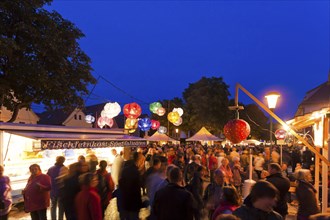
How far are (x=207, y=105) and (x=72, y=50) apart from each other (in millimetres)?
32138

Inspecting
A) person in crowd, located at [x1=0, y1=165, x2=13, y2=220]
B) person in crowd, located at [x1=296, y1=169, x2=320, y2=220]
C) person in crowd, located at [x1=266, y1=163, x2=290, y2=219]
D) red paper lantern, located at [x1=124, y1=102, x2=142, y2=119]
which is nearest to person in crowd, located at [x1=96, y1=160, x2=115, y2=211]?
person in crowd, located at [x1=0, y1=165, x2=13, y2=220]

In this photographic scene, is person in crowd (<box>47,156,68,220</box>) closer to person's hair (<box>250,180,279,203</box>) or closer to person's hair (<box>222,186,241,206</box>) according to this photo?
person's hair (<box>222,186,241,206</box>)

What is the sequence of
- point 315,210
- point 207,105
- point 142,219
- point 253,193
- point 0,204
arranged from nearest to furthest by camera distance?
1. point 253,193
2. point 315,210
3. point 0,204
4. point 142,219
5. point 207,105

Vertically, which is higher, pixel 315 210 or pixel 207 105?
pixel 207 105

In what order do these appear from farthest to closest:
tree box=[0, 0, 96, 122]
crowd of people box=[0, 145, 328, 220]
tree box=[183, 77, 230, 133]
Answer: tree box=[183, 77, 230, 133] < tree box=[0, 0, 96, 122] < crowd of people box=[0, 145, 328, 220]

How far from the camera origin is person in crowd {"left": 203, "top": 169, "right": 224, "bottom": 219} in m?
5.73

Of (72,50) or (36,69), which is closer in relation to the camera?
(36,69)

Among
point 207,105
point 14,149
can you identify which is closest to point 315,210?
point 14,149

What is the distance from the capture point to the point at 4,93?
17.3 metres

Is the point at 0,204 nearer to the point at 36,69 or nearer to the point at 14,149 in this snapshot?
the point at 14,149

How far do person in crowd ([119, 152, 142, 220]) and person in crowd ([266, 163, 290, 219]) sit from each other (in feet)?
7.62

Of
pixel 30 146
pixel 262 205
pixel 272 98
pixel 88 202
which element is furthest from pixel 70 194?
pixel 30 146

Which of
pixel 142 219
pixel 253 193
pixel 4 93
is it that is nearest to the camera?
pixel 253 193

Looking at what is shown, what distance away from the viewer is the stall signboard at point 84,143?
11518 mm
